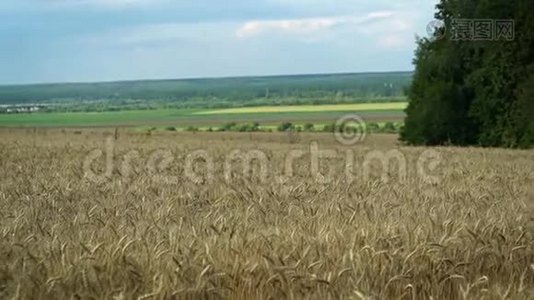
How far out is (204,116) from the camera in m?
93.7

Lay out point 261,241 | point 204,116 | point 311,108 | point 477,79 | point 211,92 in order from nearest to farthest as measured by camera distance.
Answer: point 261,241
point 477,79
point 204,116
point 311,108
point 211,92

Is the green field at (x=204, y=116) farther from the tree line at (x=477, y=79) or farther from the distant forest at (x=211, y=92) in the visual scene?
the tree line at (x=477, y=79)

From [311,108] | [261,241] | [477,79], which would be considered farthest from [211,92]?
[261,241]

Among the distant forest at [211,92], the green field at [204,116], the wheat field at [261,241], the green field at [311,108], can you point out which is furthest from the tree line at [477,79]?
the green field at [311,108]

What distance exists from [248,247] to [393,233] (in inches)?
50.4

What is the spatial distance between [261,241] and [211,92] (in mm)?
114309

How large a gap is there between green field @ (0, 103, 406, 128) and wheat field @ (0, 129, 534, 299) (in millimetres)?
43051

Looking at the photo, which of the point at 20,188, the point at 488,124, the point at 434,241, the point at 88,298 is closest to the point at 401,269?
the point at 434,241

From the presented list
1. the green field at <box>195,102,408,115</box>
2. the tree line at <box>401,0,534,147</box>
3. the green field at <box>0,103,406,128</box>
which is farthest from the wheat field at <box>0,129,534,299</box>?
the green field at <box>195,102,408,115</box>

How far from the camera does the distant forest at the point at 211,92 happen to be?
6053 cm

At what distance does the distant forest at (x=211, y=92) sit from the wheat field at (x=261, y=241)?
38.7 metres

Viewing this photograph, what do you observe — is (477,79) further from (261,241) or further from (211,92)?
(211,92)

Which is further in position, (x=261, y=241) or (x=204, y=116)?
(x=204, y=116)

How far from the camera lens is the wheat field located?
4922 mm
